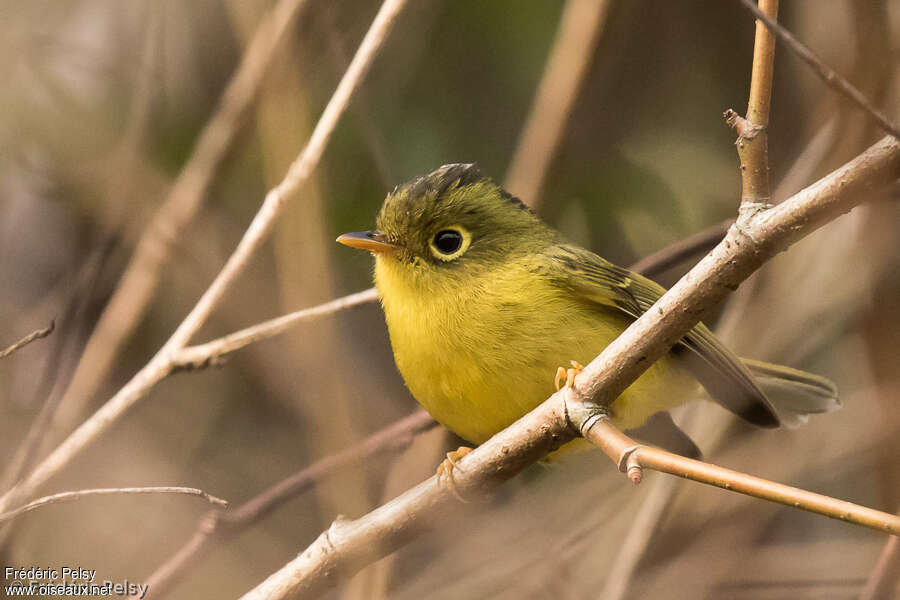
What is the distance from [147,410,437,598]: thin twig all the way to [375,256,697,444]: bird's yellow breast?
340 mm

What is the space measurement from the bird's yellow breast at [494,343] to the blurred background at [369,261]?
12.1 inches

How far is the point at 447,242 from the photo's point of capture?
3.30 m

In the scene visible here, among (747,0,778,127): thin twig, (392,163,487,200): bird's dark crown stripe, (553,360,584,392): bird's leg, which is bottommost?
(747,0,778,127): thin twig

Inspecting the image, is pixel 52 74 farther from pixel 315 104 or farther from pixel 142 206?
pixel 315 104

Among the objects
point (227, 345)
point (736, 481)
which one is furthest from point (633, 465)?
point (227, 345)

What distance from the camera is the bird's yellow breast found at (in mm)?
2926

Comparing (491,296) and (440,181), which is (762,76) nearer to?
(491,296)

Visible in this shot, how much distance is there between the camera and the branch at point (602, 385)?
1749 millimetres

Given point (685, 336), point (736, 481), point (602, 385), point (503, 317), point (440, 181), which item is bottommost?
point (736, 481)

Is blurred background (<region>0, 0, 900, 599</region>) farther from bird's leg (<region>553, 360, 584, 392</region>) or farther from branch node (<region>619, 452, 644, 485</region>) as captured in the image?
branch node (<region>619, 452, 644, 485</region>)

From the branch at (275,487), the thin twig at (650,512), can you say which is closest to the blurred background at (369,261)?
the thin twig at (650,512)

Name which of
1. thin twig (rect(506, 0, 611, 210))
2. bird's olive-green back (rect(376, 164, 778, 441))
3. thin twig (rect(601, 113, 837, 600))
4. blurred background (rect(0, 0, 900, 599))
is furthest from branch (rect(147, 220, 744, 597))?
thin twig (rect(506, 0, 611, 210))

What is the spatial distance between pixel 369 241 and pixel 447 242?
286mm

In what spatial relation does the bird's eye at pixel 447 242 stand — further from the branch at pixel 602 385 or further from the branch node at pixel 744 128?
the branch node at pixel 744 128
